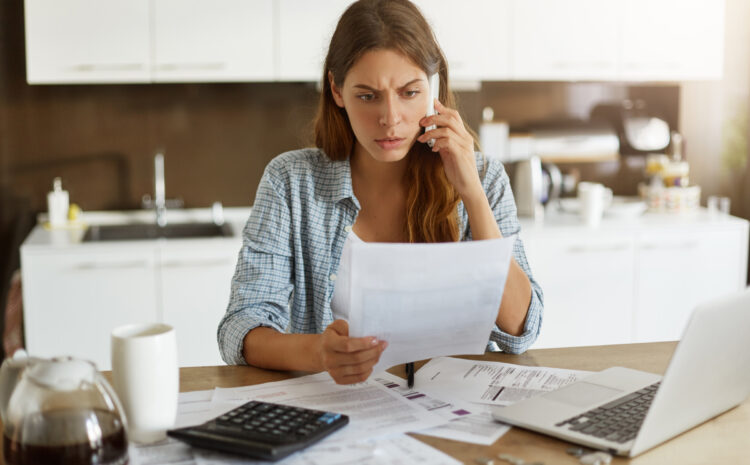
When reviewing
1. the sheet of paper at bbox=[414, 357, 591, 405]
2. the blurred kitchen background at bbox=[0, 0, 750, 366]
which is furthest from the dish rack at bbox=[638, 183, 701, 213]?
the sheet of paper at bbox=[414, 357, 591, 405]

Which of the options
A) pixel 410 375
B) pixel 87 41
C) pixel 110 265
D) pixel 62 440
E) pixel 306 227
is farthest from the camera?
pixel 87 41

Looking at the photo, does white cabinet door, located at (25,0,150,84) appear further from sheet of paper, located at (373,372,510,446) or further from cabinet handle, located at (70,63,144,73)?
sheet of paper, located at (373,372,510,446)

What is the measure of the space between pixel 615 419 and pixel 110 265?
2.21 m

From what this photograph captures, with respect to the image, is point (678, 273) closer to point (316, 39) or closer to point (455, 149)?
point (316, 39)

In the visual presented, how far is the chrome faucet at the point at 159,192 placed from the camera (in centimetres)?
331

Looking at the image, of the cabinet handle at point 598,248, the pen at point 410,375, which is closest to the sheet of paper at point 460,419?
the pen at point 410,375

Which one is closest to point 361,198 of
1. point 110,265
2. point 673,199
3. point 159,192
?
point 110,265

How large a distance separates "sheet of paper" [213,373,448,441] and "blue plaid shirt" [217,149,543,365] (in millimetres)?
329

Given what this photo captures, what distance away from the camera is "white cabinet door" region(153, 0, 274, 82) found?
3.07 meters

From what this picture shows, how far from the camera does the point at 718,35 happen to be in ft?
11.3

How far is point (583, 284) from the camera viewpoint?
3.21m

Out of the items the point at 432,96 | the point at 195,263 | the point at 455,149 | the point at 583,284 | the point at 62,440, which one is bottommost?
the point at 583,284

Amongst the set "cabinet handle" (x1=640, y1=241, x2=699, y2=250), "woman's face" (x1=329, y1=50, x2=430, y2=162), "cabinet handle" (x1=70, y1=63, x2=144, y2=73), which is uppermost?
"cabinet handle" (x1=70, y1=63, x2=144, y2=73)

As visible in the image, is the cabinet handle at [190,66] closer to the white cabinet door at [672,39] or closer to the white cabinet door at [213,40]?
the white cabinet door at [213,40]
